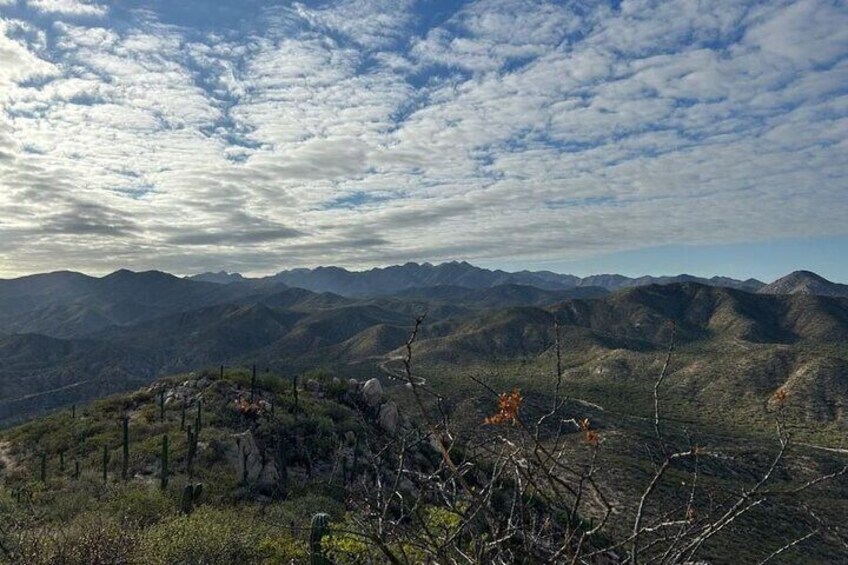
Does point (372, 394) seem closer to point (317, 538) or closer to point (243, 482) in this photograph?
point (243, 482)

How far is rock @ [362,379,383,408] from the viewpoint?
3806cm

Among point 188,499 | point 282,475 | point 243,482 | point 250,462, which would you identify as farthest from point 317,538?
point 250,462

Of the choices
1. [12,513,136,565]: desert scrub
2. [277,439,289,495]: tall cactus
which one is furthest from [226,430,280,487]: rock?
[12,513,136,565]: desert scrub

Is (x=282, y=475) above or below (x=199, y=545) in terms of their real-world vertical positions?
below

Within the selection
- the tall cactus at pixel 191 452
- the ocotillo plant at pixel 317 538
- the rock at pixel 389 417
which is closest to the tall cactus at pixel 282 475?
the tall cactus at pixel 191 452

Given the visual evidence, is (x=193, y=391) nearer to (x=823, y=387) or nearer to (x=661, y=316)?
(x=823, y=387)

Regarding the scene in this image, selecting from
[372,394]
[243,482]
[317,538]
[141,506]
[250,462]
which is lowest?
[243,482]

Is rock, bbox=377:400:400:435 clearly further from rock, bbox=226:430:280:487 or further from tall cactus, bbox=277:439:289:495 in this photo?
tall cactus, bbox=277:439:289:495

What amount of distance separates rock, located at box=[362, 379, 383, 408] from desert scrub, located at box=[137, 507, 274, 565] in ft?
80.9

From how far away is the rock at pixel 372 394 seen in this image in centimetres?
3806

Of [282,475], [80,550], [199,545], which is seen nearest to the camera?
[80,550]

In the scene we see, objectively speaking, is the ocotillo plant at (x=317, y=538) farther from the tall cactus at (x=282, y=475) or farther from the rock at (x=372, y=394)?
the rock at (x=372, y=394)

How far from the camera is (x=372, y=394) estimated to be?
126 feet

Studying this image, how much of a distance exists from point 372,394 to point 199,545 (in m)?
26.9
